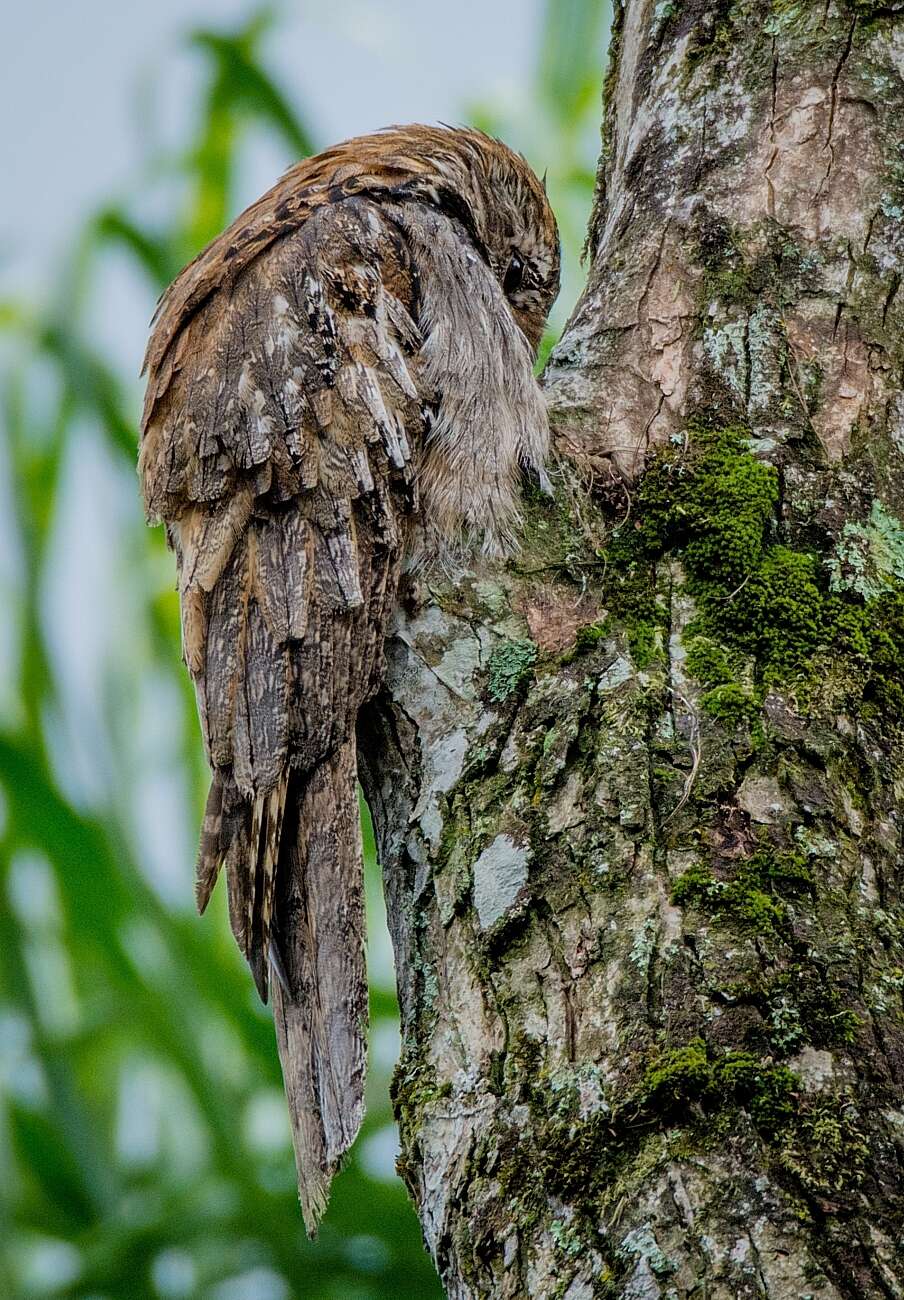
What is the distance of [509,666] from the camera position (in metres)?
2.17

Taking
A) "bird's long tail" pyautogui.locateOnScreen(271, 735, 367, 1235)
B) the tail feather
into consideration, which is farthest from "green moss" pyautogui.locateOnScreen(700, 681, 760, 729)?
the tail feather

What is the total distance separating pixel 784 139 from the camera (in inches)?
102

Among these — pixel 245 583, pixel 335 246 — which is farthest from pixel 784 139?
pixel 245 583

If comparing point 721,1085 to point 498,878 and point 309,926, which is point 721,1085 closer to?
point 498,878

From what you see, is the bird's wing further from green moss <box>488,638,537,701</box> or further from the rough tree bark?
green moss <box>488,638,537,701</box>

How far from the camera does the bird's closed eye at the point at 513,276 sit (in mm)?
3803

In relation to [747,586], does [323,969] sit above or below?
below

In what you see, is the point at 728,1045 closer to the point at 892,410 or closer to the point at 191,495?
the point at 892,410

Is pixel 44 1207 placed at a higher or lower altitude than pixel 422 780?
lower

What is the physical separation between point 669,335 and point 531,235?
1505 millimetres

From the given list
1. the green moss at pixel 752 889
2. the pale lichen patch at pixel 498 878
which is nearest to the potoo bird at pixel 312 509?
the pale lichen patch at pixel 498 878

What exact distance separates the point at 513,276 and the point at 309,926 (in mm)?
2219

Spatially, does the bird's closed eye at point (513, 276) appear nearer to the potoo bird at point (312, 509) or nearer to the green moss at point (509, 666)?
the potoo bird at point (312, 509)

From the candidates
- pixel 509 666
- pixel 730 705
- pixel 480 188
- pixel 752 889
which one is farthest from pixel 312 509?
pixel 480 188
